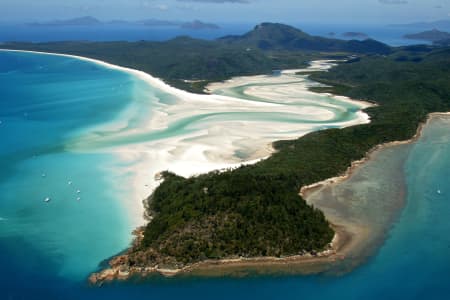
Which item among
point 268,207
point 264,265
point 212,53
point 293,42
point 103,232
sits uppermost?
point 293,42

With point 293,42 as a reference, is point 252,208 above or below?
below

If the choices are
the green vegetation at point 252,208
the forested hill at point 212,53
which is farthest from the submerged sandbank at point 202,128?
the forested hill at point 212,53

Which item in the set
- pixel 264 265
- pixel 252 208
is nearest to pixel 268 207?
pixel 252 208

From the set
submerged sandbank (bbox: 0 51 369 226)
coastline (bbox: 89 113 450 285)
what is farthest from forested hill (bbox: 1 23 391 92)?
coastline (bbox: 89 113 450 285)

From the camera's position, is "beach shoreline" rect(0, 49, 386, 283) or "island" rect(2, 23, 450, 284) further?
"island" rect(2, 23, 450, 284)

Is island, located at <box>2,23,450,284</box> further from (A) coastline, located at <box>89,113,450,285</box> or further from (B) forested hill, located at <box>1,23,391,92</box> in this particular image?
(B) forested hill, located at <box>1,23,391,92</box>

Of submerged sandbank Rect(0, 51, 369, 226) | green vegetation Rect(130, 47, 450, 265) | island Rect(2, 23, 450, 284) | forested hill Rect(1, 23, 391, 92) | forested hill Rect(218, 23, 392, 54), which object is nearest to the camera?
island Rect(2, 23, 450, 284)

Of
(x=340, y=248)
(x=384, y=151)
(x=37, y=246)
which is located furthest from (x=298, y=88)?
(x=37, y=246)

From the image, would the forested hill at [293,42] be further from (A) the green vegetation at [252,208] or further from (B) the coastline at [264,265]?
(B) the coastline at [264,265]

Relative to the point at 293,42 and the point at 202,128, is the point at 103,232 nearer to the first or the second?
the point at 202,128
